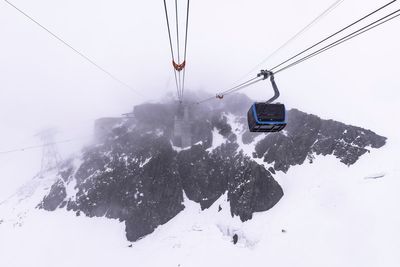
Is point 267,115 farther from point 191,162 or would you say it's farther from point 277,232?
point 191,162

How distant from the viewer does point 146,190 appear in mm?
84188

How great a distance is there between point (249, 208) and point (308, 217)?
16.7 m

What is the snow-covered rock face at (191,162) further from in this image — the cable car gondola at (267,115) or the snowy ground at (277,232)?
the cable car gondola at (267,115)

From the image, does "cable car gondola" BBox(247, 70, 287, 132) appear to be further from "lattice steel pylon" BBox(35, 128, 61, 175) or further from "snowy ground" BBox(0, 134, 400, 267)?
"lattice steel pylon" BBox(35, 128, 61, 175)

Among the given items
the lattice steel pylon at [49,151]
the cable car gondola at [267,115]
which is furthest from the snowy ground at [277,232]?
the cable car gondola at [267,115]

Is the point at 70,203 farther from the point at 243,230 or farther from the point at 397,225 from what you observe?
the point at 397,225

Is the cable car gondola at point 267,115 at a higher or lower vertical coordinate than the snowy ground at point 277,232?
higher

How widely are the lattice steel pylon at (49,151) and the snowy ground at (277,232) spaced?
30.0 metres

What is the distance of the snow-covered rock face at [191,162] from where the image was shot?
73.2 m

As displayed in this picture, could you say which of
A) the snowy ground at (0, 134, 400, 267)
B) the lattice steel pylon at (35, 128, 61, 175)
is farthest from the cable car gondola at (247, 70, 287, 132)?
the lattice steel pylon at (35, 128, 61, 175)

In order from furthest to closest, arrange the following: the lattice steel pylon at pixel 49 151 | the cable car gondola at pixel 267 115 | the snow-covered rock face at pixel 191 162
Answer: the lattice steel pylon at pixel 49 151, the snow-covered rock face at pixel 191 162, the cable car gondola at pixel 267 115

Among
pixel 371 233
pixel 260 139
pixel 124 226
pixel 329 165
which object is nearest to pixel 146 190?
pixel 124 226

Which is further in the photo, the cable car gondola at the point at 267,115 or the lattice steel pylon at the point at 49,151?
the lattice steel pylon at the point at 49,151

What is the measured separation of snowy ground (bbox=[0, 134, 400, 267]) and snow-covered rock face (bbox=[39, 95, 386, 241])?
363 centimetres
